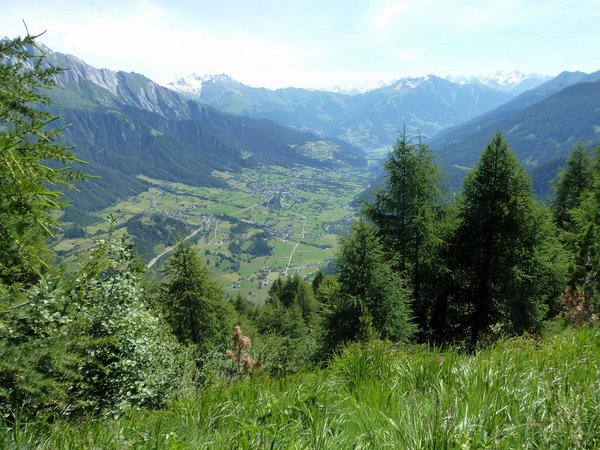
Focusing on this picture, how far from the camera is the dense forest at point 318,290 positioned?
3922 millimetres

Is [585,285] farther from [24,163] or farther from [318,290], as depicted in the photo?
[24,163]

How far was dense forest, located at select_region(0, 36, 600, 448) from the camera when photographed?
3.92 m

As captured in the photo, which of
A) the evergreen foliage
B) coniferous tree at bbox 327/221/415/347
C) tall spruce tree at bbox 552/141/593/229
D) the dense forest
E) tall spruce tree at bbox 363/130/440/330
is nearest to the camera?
the dense forest

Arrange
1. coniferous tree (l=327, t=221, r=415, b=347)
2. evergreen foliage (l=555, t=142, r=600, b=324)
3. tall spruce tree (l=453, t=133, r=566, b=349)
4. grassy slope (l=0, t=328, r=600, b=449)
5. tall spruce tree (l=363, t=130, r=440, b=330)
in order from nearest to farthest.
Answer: grassy slope (l=0, t=328, r=600, b=449) < evergreen foliage (l=555, t=142, r=600, b=324) < coniferous tree (l=327, t=221, r=415, b=347) < tall spruce tree (l=453, t=133, r=566, b=349) < tall spruce tree (l=363, t=130, r=440, b=330)

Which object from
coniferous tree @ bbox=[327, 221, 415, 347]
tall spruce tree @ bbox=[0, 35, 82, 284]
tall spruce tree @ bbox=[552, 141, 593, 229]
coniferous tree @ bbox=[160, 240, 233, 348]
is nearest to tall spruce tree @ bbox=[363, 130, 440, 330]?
coniferous tree @ bbox=[327, 221, 415, 347]

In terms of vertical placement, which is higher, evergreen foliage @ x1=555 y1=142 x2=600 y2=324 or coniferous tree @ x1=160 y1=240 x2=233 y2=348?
evergreen foliage @ x1=555 y1=142 x2=600 y2=324

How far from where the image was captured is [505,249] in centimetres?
1641

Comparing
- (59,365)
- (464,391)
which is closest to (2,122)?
(59,365)

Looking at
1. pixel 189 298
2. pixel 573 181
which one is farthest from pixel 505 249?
pixel 573 181

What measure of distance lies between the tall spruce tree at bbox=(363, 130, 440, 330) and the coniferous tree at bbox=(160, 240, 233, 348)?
11.2 metres

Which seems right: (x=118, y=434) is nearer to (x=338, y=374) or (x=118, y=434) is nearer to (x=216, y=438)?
(x=216, y=438)

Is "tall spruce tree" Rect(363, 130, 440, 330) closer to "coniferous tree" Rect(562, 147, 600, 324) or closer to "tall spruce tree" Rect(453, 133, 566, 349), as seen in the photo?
"tall spruce tree" Rect(453, 133, 566, 349)

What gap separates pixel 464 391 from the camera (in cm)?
393

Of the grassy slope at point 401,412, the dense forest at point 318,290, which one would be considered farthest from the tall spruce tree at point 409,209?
the grassy slope at point 401,412
